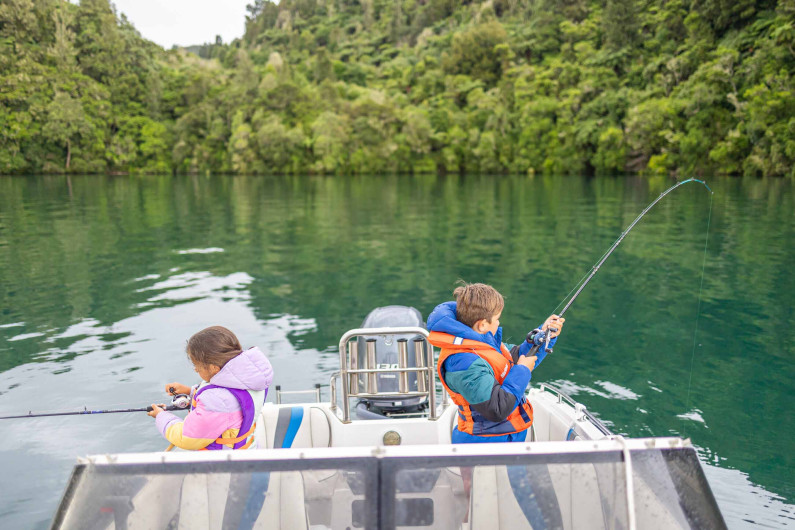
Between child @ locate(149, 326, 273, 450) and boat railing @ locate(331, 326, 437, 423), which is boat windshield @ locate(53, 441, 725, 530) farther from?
boat railing @ locate(331, 326, 437, 423)

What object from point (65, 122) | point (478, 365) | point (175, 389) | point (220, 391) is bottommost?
point (175, 389)

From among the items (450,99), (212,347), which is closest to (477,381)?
(212,347)

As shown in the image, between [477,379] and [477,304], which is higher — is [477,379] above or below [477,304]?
below

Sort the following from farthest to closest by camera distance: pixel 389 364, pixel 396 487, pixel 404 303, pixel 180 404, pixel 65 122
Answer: pixel 65 122, pixel 404 303, pixel 389 364, pixel 180 404, pixel 396 487

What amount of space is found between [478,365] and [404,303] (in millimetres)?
8629

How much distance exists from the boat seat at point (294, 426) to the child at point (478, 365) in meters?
1.57

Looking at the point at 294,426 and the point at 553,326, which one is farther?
the point at 294,426

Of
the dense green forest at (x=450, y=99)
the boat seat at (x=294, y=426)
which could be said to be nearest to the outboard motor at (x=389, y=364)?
the boat seat at (x=294, y=426)

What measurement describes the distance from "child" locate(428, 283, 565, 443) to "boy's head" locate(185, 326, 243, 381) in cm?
108

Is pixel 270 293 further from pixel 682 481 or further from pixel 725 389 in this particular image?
pixel 682 481

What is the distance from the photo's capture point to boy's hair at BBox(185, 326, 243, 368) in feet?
10.4

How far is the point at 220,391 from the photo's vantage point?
3178mm

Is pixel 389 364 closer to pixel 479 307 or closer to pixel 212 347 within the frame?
pixel 479 307

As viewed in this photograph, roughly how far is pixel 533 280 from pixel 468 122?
61.2 meters
